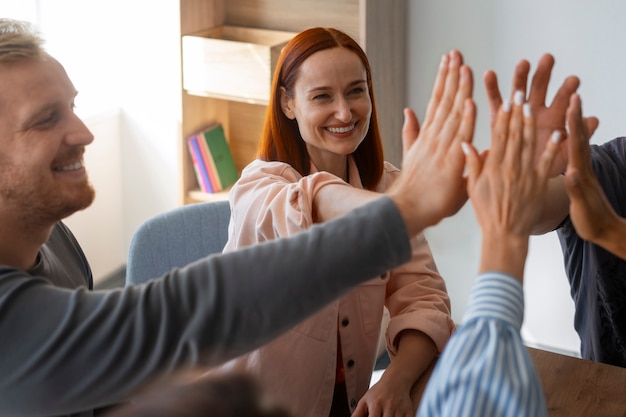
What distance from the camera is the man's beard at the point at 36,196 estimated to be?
1.43 m

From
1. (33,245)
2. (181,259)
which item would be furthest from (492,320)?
(181,259)

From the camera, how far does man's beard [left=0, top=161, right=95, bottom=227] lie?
1.43 meters

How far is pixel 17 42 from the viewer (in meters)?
1.48

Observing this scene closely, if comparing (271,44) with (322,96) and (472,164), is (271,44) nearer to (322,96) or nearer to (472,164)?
(322,96)

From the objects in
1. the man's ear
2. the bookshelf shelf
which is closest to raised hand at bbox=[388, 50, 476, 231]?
the man's ear

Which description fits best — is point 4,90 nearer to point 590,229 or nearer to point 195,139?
point 590,229

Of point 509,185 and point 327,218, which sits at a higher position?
point 509,185

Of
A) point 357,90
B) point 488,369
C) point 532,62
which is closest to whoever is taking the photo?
point 488,369

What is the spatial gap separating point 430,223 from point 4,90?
68 centimetres

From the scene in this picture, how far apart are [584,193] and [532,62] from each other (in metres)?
2.10

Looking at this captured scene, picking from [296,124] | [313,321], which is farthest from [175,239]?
[313,321]

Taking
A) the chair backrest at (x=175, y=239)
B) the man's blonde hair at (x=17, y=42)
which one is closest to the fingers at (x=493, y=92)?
the man's blonde hair at (x=17, y=42)

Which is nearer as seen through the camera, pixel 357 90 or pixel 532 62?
pixel 357 90

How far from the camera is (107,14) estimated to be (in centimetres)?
409
